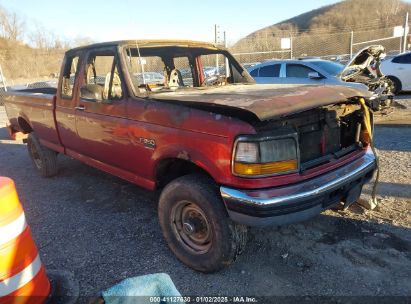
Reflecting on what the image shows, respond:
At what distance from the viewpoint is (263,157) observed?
2.41 meters

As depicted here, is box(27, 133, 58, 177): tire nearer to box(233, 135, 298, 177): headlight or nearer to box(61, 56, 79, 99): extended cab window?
box(61, 56, 79, 99): extended cab window

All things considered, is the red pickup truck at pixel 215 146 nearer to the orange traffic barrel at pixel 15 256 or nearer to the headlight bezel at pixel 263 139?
→ the headlight bezel at pixel 263 139

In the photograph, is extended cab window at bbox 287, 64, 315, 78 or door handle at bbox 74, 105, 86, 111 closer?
door handle at bbox 74, 105, 86, 111

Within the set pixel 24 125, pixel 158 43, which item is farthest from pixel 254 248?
pixel 24 125

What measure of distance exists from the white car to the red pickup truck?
9.93m

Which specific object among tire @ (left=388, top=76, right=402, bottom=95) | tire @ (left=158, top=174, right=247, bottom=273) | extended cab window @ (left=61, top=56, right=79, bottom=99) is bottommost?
tire @ (left=158, top=174, right=247, bottom=273)

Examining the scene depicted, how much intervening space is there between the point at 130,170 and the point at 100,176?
2.21 m

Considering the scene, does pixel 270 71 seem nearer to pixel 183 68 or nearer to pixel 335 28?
pixel 183 68

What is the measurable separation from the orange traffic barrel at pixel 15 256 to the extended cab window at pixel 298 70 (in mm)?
7722

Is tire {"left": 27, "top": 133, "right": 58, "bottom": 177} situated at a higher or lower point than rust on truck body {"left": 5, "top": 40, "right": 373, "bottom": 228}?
lower

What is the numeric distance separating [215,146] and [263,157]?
36cm

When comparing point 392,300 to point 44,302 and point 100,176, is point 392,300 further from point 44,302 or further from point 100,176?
point 100,176

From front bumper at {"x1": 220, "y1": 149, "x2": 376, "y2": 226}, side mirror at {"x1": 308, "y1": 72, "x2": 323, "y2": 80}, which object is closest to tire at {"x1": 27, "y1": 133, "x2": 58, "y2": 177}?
front bumper at {"x1": 220, "y1": 149, "x2": 376, "y2": 226}

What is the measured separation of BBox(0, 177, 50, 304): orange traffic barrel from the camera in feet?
7.64
